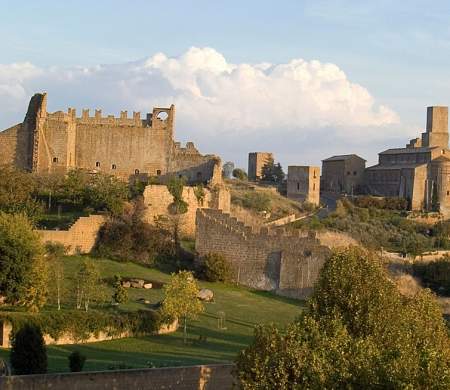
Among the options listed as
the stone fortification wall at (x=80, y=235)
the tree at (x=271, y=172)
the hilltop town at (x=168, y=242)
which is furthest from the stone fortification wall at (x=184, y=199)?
the tree at (x=271, y=172)

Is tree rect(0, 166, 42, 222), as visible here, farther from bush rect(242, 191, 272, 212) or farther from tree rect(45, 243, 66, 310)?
bush rect(242, 191, 272, 212)

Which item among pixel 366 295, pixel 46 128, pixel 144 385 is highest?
pixel 46 128

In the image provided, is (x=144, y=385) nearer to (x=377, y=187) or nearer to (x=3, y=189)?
(x=3, y=189)

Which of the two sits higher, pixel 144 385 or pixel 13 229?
pixel 13 229

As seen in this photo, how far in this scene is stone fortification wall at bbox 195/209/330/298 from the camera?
37.8 meters

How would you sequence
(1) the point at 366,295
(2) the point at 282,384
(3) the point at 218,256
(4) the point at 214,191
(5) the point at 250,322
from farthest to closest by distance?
(4) the point at 214,191, (3) the point at 218,256, (5) the point at 250,322, (1) the point at 366,295, (2) the point at 282,384

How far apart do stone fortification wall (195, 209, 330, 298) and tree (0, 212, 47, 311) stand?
11.1 meters

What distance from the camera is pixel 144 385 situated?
23.0 m

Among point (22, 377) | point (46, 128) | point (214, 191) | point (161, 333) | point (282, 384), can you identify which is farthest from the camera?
point (46, 128)

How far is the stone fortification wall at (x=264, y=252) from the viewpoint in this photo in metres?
37.8

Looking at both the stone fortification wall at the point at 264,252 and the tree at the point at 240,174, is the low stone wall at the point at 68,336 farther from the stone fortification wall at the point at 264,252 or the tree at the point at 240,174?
the tree at the point at 240,174

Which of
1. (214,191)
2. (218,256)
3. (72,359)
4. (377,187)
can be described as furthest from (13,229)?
(377,187)

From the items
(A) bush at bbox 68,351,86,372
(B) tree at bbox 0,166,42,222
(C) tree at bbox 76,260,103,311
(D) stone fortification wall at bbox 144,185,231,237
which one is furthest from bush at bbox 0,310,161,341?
(D) stone fortification wall at bbox 144,185,231,237

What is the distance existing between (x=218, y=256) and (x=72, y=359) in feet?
52.6
